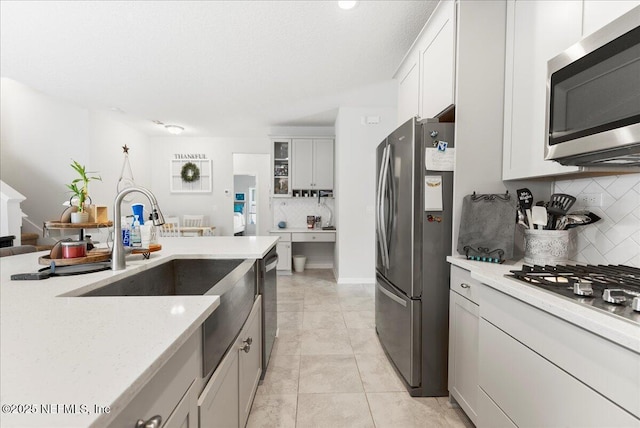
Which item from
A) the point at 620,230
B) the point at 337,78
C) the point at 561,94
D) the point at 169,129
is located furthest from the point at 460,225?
the point at 169,129

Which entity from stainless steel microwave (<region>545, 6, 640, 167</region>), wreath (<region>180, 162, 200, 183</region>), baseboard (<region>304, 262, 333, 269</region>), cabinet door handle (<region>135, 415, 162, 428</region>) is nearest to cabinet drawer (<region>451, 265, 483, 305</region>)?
stainless steel microwave (<region>545, 6, 640, 167</region>)

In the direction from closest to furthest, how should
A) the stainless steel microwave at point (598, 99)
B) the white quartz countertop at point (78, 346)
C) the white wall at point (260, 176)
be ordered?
the white quartz countertop at point (78, 346)
the stainless steel microwave at point (598, 99)
the white wall at point (260, 176)

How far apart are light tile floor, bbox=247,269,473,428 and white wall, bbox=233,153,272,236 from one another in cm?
415

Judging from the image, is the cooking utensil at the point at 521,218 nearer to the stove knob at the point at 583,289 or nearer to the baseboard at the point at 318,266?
the stove knob at the point at 583,289

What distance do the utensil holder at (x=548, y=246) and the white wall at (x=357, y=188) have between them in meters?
2.81

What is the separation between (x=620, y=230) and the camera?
51.8 inches

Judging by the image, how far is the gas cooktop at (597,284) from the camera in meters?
0.83

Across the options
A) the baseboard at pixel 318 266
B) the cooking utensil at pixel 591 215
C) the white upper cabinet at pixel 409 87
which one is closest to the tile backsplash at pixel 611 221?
the cooking utensil at pixel 591 215

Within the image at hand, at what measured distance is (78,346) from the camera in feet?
1.84

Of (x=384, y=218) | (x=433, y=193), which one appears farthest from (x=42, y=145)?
(x=433, y=193)

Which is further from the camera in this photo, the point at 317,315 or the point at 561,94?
the point at 317,315

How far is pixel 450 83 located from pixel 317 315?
2464mm

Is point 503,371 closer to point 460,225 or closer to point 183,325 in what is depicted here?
point 460,225

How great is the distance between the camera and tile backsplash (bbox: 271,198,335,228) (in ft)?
17.7
